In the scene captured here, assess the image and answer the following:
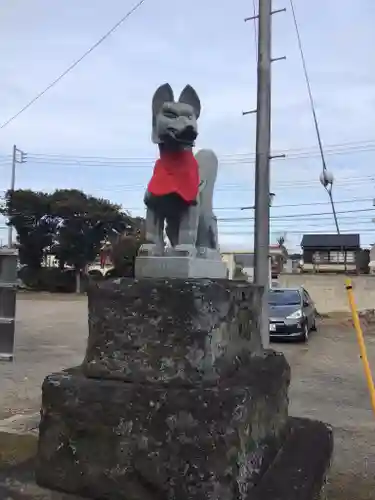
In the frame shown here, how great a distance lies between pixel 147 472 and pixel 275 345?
10.9 m

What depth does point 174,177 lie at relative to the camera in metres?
2.89

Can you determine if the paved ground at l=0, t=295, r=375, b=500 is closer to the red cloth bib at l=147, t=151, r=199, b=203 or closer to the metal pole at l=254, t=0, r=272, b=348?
the metal pole at l=254, t=0, r=272, b=348

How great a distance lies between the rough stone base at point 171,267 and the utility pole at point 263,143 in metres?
3.48

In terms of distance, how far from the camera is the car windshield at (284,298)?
13.8 m

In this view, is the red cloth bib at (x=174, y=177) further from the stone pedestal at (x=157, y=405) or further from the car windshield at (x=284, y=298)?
the car windshield at (x=284, y=298)

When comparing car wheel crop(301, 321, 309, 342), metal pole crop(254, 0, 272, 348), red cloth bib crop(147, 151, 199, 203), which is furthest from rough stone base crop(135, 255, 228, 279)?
car wheel crop(301, 321, 309, 342)

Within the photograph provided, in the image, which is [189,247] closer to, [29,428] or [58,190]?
[29,428]

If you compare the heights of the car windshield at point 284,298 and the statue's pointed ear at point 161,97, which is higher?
the statue's pointed ear at point 161,97

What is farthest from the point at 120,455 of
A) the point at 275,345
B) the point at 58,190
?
the point at 58,190

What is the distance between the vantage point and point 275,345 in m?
12.7

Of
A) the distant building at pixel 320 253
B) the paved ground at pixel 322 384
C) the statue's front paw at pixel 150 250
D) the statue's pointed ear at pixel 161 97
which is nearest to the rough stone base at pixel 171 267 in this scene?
the statue's front paw at pixel 150 250

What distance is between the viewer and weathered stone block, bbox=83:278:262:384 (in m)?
2.21

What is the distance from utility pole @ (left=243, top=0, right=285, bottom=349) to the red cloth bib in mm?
3332

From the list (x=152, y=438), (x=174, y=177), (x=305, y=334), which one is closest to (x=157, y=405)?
(x=152, y=438)
